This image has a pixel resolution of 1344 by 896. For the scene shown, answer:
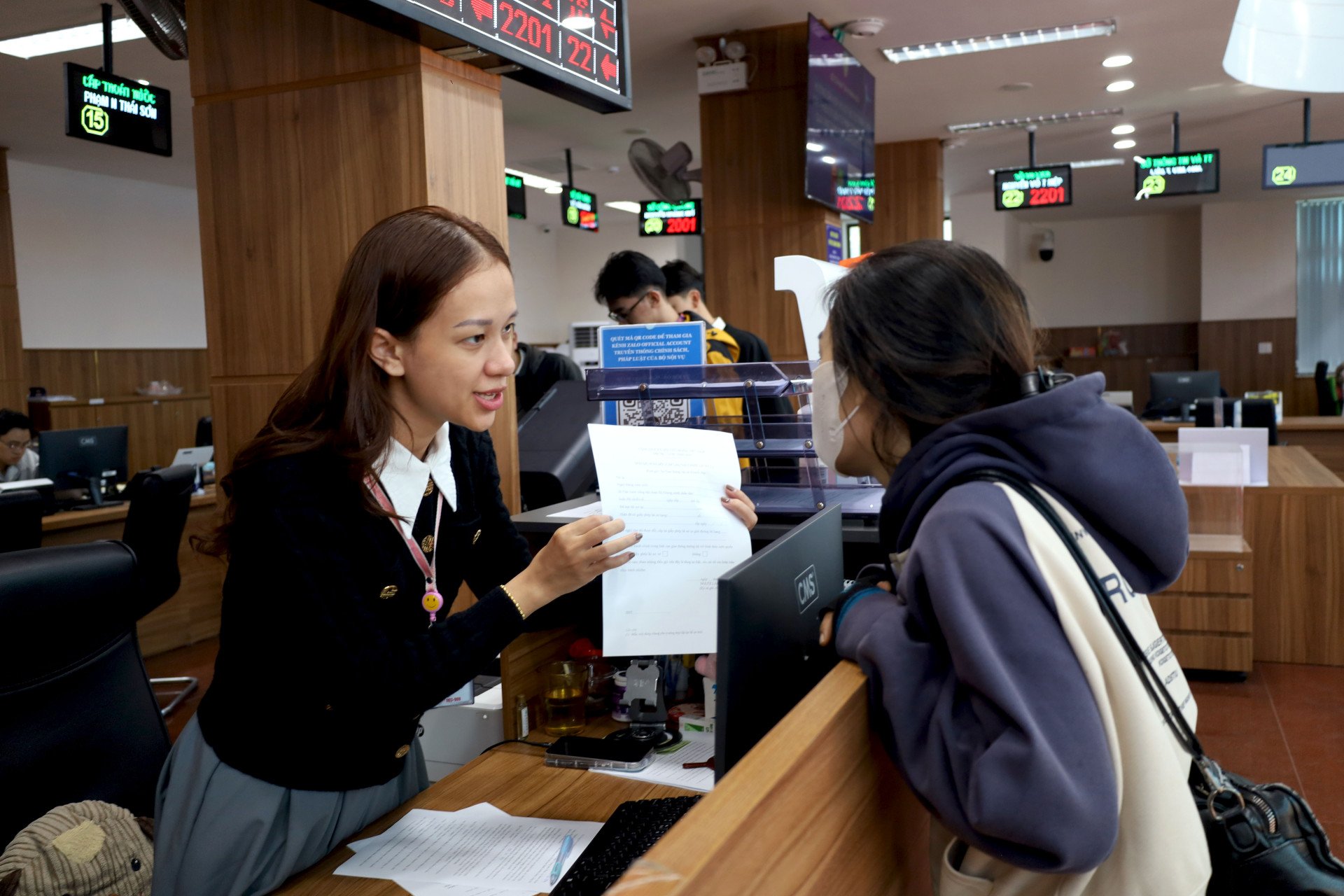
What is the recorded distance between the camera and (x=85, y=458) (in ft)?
18.1

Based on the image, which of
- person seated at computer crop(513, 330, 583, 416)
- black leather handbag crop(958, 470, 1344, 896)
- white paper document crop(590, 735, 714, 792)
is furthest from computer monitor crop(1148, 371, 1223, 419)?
black leather handbag crop(958, 470, 1344, 896)

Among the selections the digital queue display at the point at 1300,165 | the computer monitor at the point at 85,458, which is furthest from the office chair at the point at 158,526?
the digital queue display at the point at 1300,165

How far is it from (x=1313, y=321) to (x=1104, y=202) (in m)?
3.05

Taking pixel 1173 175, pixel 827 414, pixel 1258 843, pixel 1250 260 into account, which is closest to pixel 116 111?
pixel 827 414

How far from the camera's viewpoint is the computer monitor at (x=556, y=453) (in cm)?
269

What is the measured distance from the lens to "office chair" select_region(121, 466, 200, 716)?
4055 millimetres

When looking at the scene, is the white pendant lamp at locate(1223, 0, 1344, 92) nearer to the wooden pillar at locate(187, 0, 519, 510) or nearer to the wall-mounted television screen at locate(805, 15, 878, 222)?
the wooden pillar at locate(187, 0, 519, 510)

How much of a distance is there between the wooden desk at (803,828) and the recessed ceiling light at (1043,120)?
8588 millimetres

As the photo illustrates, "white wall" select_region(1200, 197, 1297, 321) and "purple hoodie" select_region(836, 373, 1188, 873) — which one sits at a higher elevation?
"white wall" select_region(1200, 197, 1297, 321)

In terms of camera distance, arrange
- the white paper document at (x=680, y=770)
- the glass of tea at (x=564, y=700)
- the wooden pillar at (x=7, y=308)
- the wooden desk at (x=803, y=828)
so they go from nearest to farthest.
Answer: the wooden desk at (x=803, y=828) → the white paper document at (x=680, y=770) → the glass of tea at (x=564, y=700) → the wooden pillar at (x=7, y=308)

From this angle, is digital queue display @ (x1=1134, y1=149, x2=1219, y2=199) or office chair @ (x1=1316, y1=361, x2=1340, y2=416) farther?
office chair @ (x1=1316, y1=361, x2=1340, y2=416)

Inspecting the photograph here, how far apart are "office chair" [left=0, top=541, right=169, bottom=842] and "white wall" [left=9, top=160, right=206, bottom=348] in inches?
339

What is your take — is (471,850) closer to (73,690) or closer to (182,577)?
(73,690)

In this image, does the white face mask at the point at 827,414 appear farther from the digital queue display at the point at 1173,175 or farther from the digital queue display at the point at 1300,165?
the digital queue display at the point at 1173,175
